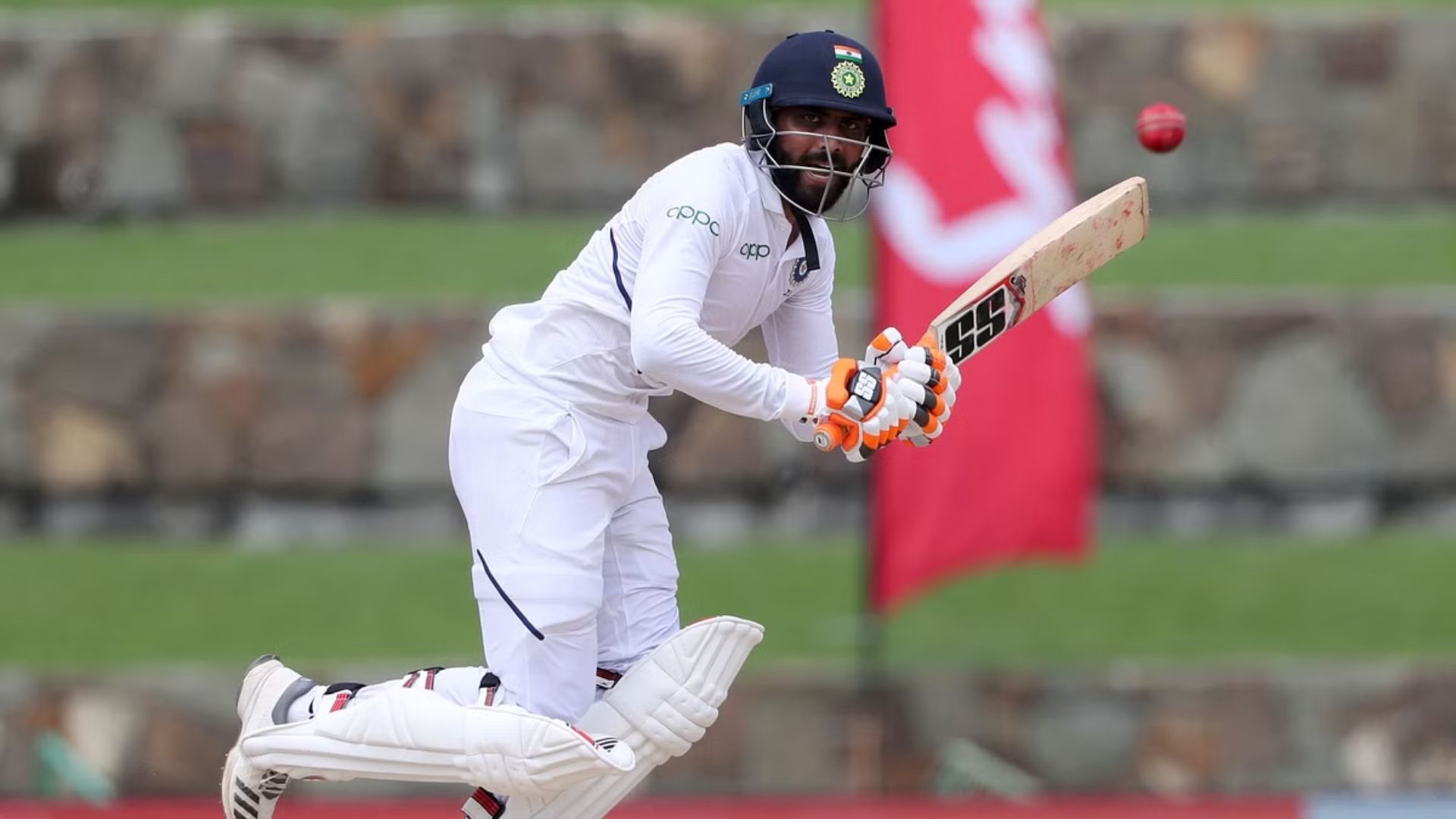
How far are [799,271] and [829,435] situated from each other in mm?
451

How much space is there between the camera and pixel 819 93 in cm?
398

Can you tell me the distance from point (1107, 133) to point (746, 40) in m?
1.34

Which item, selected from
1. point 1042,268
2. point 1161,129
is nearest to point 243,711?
point 1042,268

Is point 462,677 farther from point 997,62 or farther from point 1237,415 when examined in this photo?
point 1237,415

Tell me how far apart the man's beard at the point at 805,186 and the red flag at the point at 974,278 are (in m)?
2.17

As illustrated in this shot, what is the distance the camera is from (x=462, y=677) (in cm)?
414

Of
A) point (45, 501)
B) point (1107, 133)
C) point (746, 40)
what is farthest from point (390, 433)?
point (1107, 133)

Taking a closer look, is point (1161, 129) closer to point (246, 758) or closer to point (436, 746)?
point (436, 746)

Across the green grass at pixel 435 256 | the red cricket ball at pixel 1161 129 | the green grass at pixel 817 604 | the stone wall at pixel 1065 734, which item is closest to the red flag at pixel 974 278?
the stone wall at pixel 1065 734

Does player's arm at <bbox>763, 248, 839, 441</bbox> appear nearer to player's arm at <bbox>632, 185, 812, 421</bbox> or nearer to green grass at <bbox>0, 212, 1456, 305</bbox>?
player's arm at <bbox>632, 185, 812, 421</bbox>

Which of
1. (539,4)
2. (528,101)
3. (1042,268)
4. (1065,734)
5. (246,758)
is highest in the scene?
(539,4)

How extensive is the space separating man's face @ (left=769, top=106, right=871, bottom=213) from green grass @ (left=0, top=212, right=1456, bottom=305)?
401 cm

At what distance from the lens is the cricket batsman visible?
3895 mm

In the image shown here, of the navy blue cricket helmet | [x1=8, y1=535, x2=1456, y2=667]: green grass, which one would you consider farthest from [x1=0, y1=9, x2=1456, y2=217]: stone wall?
the navy blue cricket helmet
